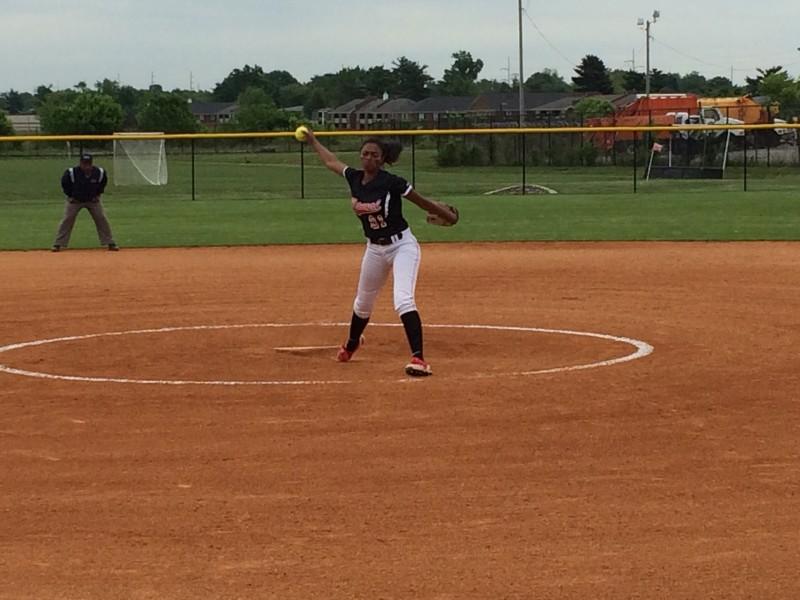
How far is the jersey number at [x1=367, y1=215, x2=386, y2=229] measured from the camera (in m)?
11.0

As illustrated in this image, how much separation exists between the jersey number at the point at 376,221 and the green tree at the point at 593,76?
5611 inches

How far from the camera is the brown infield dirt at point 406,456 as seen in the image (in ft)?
19.5

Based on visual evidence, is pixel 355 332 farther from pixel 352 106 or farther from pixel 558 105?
pixel 352 106

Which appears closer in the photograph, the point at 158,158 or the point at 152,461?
the point at 152,461

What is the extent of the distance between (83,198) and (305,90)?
146708mm

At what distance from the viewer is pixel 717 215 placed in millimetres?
30031

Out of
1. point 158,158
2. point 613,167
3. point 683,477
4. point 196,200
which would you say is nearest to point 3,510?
point 683,477

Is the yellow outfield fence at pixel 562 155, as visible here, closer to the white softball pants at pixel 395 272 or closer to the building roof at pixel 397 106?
the white softball pants at pixel 395 272

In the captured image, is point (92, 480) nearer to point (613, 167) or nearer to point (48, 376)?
point (48, 376)

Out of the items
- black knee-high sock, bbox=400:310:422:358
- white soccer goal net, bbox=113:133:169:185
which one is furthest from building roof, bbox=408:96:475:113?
black knee-high sock, bbox=400:310:422:358

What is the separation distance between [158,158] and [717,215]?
22.6 metres

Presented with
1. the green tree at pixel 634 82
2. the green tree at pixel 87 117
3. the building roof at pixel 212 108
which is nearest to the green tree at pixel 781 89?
the green tree at pixel 87 117

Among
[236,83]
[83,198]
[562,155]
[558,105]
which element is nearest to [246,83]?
[236,83]

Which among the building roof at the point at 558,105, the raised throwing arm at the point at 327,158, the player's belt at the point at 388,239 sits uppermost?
the building roof at the point at 558,105
